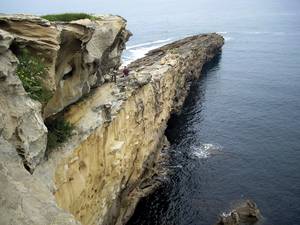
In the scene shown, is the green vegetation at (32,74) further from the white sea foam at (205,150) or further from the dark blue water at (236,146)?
the white sea foam at (205,150)

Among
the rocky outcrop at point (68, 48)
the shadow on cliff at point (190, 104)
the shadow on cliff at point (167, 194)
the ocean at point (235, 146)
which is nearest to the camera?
the rocky outcrop at point (68, 48)

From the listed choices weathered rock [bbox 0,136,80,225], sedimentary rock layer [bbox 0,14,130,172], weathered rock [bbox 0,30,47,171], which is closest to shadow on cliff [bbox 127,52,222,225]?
sedimentary rock layer [bbox 0,14,130,172]

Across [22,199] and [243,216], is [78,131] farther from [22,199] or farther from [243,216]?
[243,216]

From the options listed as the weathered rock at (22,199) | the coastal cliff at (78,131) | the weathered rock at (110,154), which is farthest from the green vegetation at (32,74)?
the weathered rock at (22,199)

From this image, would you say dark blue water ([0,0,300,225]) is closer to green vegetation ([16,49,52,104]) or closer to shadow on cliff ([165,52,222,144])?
shadow on cliff ([165,52,222,144])

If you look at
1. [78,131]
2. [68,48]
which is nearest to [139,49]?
[78,131]

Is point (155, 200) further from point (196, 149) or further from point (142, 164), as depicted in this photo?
point (196, 149)
